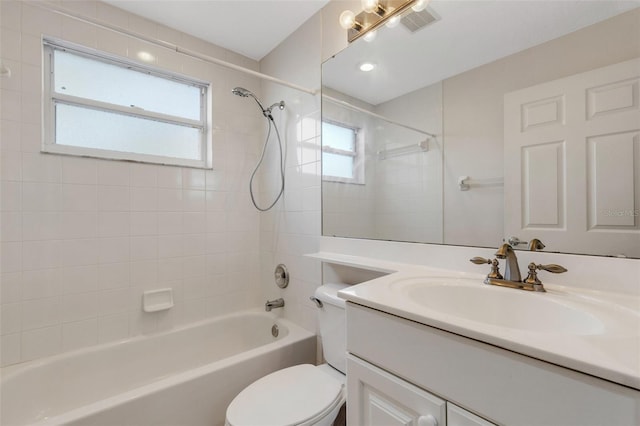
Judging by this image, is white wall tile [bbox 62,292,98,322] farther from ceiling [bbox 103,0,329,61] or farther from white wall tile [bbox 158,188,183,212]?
ceiling [bbox 103,0,329,61]

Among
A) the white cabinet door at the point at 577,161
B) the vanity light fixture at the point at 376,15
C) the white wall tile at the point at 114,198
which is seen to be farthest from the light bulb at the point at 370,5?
the white wall tile at the point at 114,198

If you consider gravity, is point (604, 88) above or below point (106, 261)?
above

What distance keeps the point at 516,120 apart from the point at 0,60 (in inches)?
92.0

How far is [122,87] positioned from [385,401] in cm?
221

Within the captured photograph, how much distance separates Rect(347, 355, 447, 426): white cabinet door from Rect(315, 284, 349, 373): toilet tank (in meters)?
0.48

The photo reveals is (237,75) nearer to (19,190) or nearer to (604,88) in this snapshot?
(19,190)

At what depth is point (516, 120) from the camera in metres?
0.98

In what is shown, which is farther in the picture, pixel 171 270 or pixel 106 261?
pixel 171 270

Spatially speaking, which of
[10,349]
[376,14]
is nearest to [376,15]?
[376,14]

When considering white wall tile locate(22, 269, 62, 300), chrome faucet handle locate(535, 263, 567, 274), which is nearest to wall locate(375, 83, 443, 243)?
chrome faucet handle locate(535, 263, 567, 274)

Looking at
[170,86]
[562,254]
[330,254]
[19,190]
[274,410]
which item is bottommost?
[274,410]

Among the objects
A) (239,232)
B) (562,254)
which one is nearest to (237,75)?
(239,232)

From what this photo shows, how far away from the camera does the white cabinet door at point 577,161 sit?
0.79m

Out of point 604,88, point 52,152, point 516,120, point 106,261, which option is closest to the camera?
point 604,88
